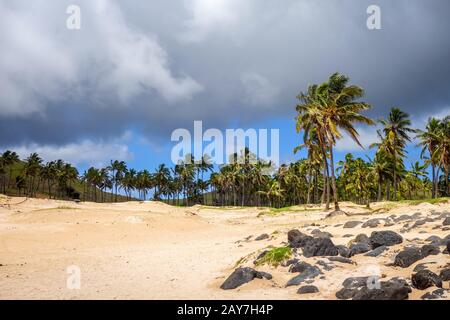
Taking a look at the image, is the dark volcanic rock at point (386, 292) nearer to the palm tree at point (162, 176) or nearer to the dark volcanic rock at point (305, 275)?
the dark volcanic rock at point (305, 275)

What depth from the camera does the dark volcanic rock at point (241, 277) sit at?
11.4m

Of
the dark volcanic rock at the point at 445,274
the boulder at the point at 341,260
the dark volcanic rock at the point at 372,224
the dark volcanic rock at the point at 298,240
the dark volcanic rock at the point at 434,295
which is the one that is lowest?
the dark volcanic rock at the point at 434,295

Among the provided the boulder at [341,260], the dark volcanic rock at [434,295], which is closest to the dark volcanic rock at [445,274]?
the dark volcanic rock at [434,295]

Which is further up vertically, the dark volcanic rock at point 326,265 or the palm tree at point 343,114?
the palm tree at point 343,114

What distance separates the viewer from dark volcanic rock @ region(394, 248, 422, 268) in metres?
11.0

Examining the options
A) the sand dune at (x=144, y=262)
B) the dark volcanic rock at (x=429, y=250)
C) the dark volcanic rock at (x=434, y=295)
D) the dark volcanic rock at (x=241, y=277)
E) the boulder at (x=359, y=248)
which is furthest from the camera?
the boulder at (x=359, y=248)

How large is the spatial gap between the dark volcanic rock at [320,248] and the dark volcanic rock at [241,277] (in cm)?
232

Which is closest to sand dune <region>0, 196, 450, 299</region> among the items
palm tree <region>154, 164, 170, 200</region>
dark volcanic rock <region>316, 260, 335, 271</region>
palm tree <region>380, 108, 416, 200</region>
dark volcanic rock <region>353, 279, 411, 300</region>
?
dark volcanic rock <region>316, 260, 335, 271</region>

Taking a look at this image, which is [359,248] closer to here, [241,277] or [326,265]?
[326,265]

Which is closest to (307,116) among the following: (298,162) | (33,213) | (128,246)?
(128,246)

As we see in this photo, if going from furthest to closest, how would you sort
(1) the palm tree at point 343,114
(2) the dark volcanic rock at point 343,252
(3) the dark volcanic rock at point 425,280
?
(1) the palm tree at point 343,114 < (2) the dark volcanic rock at point 343,252 < (3) the dark volcanic rock at point 425,280

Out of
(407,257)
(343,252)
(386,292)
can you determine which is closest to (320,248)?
(343,252)

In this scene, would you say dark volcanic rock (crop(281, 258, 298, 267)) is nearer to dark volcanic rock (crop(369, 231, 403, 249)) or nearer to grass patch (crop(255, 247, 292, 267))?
grass patch (crop(255, 247, 292, 267))

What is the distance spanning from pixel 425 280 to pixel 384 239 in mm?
4583
